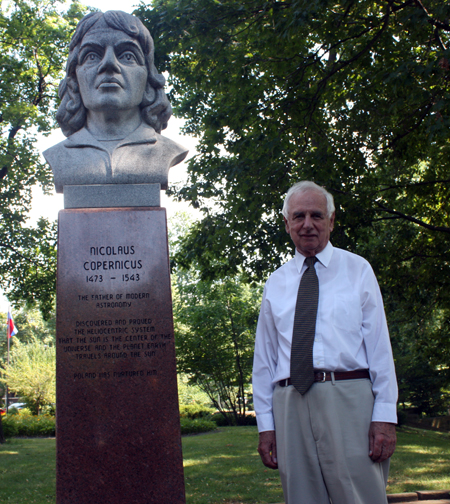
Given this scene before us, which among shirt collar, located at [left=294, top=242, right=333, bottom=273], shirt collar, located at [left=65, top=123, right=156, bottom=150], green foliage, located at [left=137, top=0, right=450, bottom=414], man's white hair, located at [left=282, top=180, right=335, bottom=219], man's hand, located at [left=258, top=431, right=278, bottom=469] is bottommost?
man's hand, located at [left=258, top=431, right=278, bottom=469]

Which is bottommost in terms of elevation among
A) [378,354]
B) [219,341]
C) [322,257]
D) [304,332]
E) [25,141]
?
[378,354]

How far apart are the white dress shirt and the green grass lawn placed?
13.0ft

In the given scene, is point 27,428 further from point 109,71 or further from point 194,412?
point 109,71

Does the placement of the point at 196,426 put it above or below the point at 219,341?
below

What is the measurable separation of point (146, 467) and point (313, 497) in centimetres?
134

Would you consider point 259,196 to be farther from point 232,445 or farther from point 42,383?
point 42,383

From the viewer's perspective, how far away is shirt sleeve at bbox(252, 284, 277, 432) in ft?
9.44

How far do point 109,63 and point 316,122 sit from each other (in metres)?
6.34

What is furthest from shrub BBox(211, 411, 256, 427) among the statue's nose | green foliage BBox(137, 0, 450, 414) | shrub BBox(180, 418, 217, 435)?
the statue's nose

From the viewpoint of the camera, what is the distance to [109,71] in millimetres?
4281

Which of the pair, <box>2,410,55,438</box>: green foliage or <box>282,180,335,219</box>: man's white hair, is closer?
<box>282,180,335,219</box>: man's white hair

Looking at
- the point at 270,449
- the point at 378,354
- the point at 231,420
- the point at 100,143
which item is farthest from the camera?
the point at 231,420

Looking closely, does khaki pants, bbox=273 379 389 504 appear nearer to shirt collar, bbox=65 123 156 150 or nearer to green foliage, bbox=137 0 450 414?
shirt collar, bbox=65 123 156 150

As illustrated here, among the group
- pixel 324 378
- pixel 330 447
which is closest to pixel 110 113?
pixel 324 378
